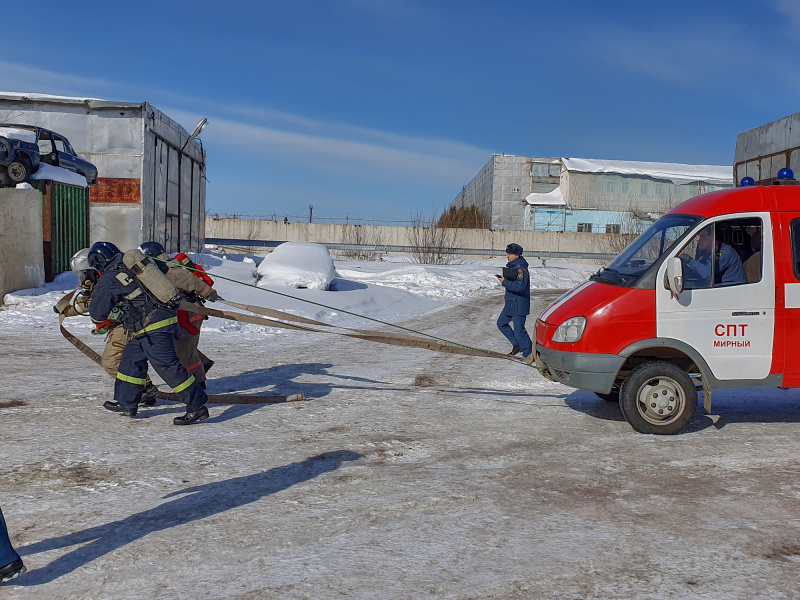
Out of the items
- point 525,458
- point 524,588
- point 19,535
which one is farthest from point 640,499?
point 19,535

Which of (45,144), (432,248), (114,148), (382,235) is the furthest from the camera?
(382,235)

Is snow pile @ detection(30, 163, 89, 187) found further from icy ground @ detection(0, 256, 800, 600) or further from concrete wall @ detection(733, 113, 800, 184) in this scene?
concrete wall @ detection(733, 113, 800, 184)

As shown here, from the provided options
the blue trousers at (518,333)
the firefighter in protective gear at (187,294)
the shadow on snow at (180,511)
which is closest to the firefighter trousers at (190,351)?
the firefighter in protective gear at (187,294)

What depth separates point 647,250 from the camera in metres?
6.30

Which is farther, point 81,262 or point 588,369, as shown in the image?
point 81,262

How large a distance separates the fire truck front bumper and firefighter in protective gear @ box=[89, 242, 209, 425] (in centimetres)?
333

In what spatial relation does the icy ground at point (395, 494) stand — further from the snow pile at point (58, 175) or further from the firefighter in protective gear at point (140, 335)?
the snow pile at point (58, 175)

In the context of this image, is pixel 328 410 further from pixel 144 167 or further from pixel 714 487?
pixel 144 167

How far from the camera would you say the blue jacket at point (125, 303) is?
6047 mm

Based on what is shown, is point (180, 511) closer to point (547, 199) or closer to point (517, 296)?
point (517, 296)

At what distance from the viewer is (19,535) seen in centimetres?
371

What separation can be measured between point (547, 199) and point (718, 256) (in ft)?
157

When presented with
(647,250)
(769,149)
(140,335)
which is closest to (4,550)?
(140,335)

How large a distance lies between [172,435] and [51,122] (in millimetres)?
17328
